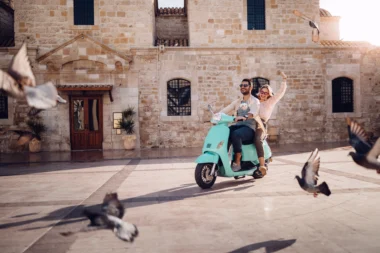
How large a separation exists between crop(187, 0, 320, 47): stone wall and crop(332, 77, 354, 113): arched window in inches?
101

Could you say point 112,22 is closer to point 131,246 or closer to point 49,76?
point 49,76

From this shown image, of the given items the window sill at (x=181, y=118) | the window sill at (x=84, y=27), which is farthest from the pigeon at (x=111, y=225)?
the window sill at (x=84, y=27)

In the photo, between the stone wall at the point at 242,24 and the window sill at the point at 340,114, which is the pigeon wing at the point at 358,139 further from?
the window sill at the point at 340,114

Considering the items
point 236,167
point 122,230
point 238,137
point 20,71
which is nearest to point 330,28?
point 238,137

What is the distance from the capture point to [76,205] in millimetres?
4871

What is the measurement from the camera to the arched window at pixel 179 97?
1600 cm

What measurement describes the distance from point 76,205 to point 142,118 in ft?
35.9

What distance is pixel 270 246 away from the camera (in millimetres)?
3043

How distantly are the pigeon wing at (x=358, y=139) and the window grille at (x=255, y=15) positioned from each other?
1466 centimetres

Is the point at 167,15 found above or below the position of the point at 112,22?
above

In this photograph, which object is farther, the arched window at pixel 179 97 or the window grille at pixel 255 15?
the window grille at pixel 255 15

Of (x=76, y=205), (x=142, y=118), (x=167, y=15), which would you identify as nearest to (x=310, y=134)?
(x=142, y=118)

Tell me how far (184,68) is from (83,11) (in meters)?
5.56

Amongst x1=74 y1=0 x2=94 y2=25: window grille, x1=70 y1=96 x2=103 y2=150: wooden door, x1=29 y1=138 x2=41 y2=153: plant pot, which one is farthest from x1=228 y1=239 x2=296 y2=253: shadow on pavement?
x1=74 y1=0 x2=94 y2=25: window grille
